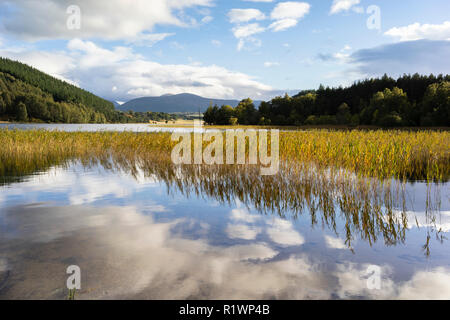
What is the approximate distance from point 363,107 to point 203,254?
262 feet

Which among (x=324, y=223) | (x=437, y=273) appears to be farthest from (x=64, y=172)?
(x=437, y=273)

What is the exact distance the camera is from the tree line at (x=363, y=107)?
50.7 metres

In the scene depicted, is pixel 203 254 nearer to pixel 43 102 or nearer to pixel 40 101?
pixel 40 101

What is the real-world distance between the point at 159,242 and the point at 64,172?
959cm

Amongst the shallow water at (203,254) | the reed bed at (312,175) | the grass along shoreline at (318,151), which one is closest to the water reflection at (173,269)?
the shallow water at (203,254)

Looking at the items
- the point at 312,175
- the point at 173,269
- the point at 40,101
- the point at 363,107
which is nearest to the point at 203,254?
the point at 173,269

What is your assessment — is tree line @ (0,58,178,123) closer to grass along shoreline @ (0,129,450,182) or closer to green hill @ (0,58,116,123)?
green hill @ (0,58,116,123)

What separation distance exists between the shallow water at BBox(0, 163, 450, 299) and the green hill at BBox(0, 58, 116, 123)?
5218 inches

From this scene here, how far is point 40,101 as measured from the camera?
12062 cm

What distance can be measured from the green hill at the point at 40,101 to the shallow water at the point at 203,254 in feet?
435
